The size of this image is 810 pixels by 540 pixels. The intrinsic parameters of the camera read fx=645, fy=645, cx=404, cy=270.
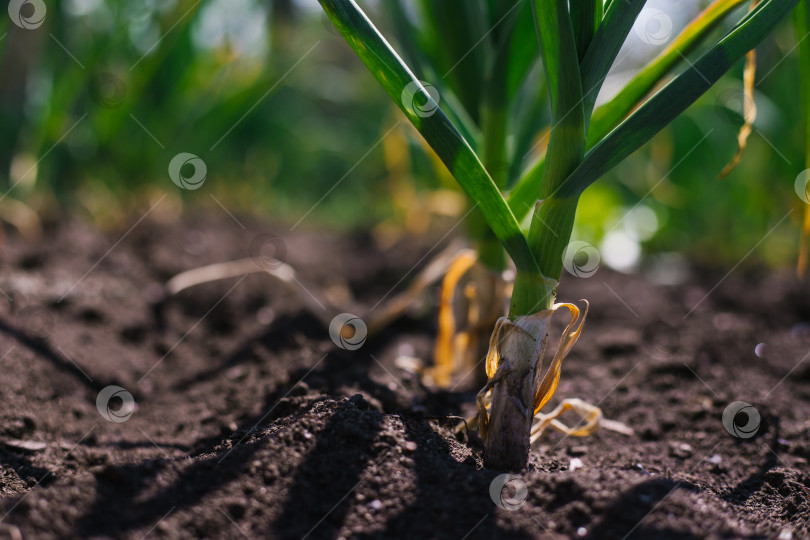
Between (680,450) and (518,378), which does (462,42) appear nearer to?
(518,378)

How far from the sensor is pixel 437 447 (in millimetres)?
871

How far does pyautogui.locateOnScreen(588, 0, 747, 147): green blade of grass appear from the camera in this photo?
92cm

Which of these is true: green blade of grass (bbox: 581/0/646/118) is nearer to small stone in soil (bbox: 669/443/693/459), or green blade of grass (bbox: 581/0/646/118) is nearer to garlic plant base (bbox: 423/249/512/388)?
garlic plant base (bbox: 423/249/512/388)

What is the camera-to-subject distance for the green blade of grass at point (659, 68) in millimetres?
917

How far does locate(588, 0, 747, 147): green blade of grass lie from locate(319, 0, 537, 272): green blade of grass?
0.82 feet

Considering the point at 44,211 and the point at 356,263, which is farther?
the point at 356,263

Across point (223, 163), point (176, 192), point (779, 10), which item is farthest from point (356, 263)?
point (779, 10)

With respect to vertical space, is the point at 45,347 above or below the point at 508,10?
below

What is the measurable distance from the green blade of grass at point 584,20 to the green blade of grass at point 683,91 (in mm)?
126

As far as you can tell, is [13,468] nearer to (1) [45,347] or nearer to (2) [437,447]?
(1) [45,347]

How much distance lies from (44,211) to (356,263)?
114cm

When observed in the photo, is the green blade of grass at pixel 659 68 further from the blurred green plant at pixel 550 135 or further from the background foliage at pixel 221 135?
the background foliage at pixel 221 135

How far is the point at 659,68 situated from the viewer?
36.6 inches

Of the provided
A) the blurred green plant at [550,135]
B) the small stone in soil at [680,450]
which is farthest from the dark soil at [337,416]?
the blurred green plant at [550,135]
